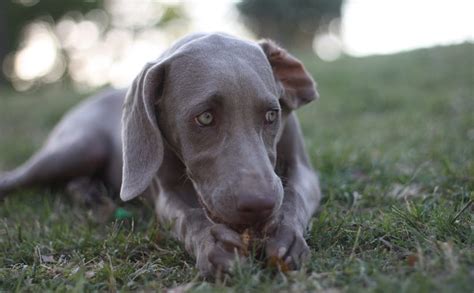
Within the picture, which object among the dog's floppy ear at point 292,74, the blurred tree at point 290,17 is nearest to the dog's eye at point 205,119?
the dog's floppy ear at point 292,74

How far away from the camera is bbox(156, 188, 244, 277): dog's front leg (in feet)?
6.68

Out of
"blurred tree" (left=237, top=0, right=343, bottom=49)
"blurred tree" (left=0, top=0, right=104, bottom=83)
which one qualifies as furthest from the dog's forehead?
"blurred tree" (left=0, top=0, right=104, bottom=83)

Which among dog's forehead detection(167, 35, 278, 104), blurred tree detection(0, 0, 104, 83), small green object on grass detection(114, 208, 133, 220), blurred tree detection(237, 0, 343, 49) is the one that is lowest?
small green object on grass detection(114, 208, 133, 220)

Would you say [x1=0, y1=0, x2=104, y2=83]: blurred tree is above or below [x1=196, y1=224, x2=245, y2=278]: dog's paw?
above

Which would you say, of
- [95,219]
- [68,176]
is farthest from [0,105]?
[95,219]

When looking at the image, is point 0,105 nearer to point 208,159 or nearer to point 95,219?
point 95,219

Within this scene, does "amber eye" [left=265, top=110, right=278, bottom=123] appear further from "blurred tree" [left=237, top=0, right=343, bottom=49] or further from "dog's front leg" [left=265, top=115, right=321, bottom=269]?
"blurred tree" [left=237, top=0, right=343, bottom=49]

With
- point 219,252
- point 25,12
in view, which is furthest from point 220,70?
point 25,12

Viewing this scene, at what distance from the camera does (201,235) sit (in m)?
2.24

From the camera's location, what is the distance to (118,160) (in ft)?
13.2

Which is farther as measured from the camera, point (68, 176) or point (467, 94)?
point (467, 94)

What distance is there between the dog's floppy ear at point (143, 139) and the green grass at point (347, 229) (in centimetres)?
32

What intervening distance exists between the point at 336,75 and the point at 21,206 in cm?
544

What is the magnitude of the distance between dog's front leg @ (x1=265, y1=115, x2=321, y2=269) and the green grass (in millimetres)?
71
